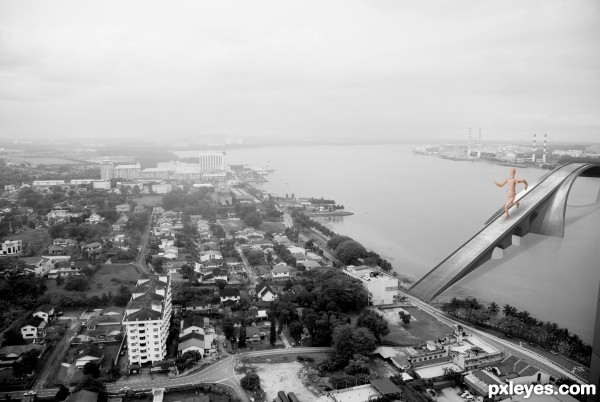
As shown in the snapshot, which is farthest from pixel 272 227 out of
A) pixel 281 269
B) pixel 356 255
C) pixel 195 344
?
pixel 195 344

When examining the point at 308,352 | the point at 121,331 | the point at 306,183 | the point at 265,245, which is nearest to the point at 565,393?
the point at 308,352

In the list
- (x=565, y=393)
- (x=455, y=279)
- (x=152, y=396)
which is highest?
(x=455, y=279)

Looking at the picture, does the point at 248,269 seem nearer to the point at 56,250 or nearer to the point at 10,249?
the point at 56,250

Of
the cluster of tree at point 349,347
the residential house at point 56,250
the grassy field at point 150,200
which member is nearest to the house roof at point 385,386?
the cluster of tree at point 349,347

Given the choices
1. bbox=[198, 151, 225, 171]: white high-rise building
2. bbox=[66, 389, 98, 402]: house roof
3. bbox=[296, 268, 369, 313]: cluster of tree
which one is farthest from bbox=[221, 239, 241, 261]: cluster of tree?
bbox=[198, 151, 225, 171]: white high-rise building

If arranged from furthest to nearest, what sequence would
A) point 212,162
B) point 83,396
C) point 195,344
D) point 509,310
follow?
1. point 212,162
2. point 509,310
3. point 195,344
4. point 83,396

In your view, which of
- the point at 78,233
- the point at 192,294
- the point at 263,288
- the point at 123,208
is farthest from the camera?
the point at 123,208

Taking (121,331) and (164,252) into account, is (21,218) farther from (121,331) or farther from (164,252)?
(121,331)
